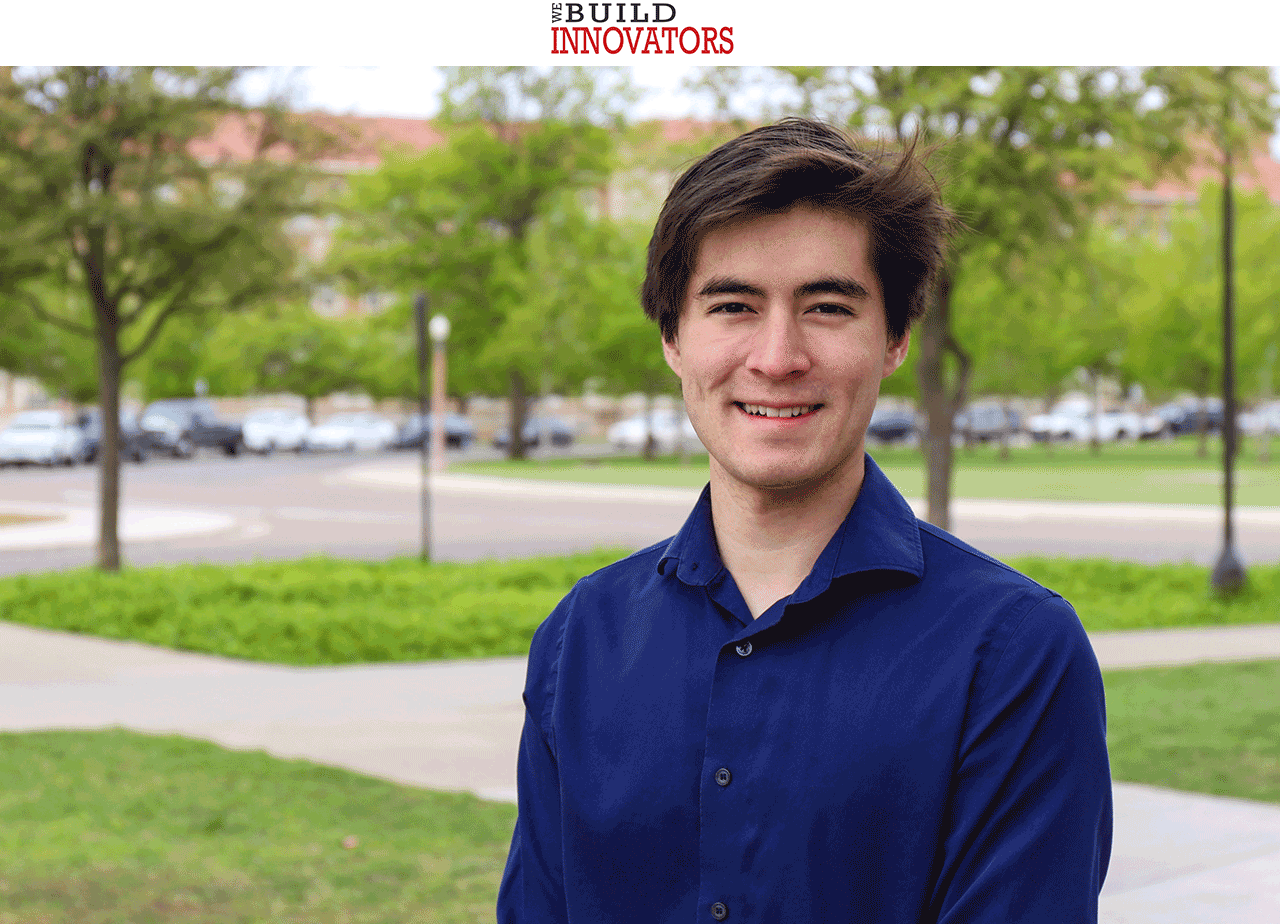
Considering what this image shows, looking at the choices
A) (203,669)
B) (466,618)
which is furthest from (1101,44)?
(466,618)

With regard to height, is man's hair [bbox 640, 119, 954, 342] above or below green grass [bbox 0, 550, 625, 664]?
above

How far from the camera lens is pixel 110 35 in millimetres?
3264

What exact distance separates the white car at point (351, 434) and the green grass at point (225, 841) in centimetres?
4858

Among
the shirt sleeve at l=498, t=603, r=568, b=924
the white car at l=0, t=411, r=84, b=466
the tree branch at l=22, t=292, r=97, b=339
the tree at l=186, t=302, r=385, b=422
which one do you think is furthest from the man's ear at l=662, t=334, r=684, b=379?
the tree at l=186, t=302, r=385, b=422

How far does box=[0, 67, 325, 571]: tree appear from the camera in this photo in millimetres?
12906

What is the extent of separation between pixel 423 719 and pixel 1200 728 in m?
4.40

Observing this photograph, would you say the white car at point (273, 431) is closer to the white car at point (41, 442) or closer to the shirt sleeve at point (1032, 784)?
the white car at point (41, 442)

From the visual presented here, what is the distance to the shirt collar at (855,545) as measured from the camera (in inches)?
65.3

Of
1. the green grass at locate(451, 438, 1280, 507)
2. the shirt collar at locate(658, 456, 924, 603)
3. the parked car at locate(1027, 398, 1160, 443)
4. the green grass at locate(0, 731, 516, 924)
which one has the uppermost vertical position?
the parked car at locate(1027, 398, 1160, 443)

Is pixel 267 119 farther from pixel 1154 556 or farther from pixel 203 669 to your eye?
pixel 1154 556

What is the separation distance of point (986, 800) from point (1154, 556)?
17.0 metres

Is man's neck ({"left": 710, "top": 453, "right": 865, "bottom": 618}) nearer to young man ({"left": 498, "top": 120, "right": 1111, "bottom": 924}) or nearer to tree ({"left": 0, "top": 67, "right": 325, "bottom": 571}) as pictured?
young man ({"left": 498, "top": 120, "right": 1111, "bottom": 924})

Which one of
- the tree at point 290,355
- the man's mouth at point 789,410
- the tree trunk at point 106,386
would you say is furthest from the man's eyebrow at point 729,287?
the tree at point 290,355

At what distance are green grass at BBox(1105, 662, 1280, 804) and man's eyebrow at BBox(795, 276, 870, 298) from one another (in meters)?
5.79
